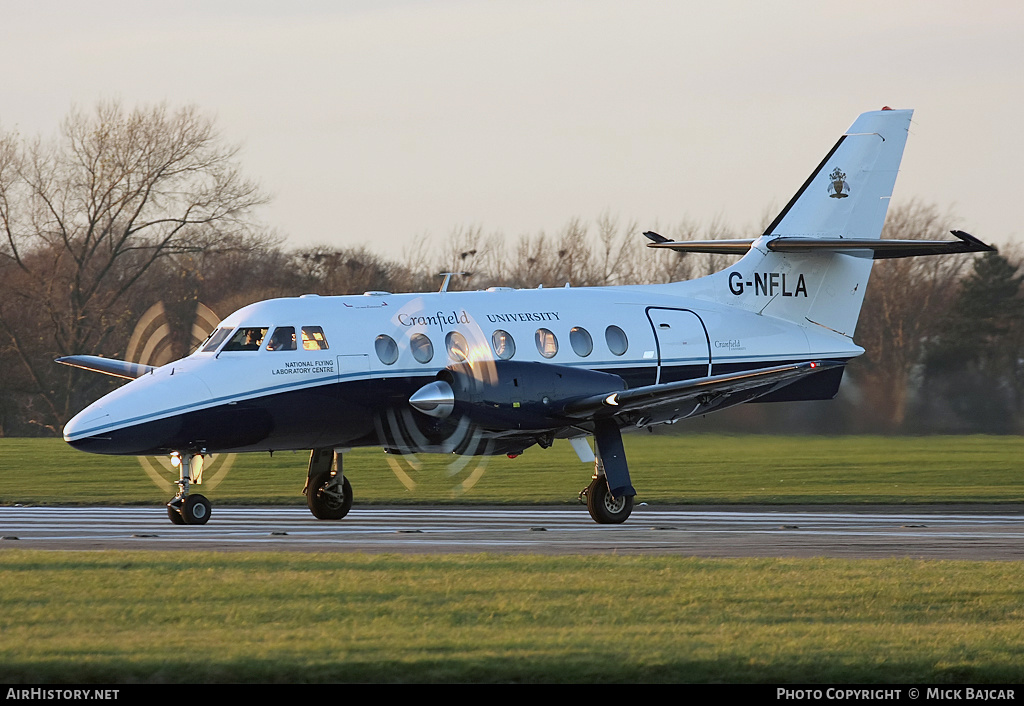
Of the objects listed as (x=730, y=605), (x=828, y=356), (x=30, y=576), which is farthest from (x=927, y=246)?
(x=30, y=576)

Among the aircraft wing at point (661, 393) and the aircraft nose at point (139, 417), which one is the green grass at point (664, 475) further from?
the aircraft nose at point (139, 417)

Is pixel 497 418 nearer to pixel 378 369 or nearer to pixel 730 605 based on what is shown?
pixel 378 369

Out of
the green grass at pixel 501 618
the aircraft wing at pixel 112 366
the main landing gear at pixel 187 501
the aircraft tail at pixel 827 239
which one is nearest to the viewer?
the green grass at pixel 501 618

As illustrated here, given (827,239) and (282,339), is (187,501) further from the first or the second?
(827,239)

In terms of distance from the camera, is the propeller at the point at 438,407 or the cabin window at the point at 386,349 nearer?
the propeller at the point at 438,407

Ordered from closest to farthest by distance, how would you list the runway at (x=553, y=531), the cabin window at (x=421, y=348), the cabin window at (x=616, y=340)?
the runway at (x=553, y=531)
the cabin window at (x=421, y=348)
the cabin window at (x=616, y=340)

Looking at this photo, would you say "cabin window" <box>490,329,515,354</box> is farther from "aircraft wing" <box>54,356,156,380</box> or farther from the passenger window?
"aircraft wing" <box>54,356,156,380</box>

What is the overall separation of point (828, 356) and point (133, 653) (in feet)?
55.2

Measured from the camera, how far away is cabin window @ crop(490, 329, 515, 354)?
20.8 meters

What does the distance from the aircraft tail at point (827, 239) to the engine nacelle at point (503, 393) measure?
505 centimetres

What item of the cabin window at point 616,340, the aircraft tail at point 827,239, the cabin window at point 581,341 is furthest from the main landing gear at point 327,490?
the aircraft tail at point 827,239

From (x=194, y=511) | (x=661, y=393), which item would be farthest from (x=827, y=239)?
(x=194, y=511)

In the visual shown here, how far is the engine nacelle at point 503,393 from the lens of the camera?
19.2 metres

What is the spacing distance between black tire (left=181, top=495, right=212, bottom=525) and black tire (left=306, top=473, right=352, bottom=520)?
7.18ft
